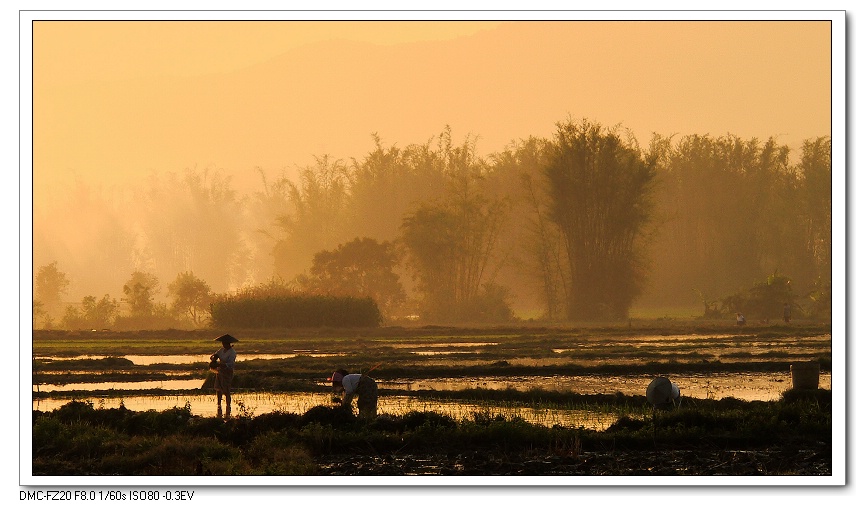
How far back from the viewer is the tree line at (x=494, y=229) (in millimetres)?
43750

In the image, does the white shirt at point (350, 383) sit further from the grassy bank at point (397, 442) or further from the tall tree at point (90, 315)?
the tall tree at point (90, 315)

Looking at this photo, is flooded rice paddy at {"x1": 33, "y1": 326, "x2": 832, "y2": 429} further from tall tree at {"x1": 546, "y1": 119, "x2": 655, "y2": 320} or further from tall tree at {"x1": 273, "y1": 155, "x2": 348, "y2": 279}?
tall tree at {"x1": 273, "y1": 155, "x2": 348, "y2": 279}

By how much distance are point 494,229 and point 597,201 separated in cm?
462

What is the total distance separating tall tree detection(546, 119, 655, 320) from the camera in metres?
44.0

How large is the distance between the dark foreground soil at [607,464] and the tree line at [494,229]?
29331 mm

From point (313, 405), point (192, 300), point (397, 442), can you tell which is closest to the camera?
point (397, 442)

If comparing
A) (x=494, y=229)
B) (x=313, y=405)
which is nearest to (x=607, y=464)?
(x=313, y=405)

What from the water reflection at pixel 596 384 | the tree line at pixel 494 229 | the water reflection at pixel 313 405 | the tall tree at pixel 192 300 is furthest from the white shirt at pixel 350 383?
the tall tree at pixel 192 300

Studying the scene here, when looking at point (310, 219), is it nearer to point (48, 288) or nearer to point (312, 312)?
point (48, 288)

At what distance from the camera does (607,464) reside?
10.8 metres

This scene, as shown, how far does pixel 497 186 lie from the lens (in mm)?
50156

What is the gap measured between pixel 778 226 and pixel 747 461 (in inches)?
1612

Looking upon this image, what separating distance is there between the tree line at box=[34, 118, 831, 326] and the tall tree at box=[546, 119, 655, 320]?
0.21 feet
